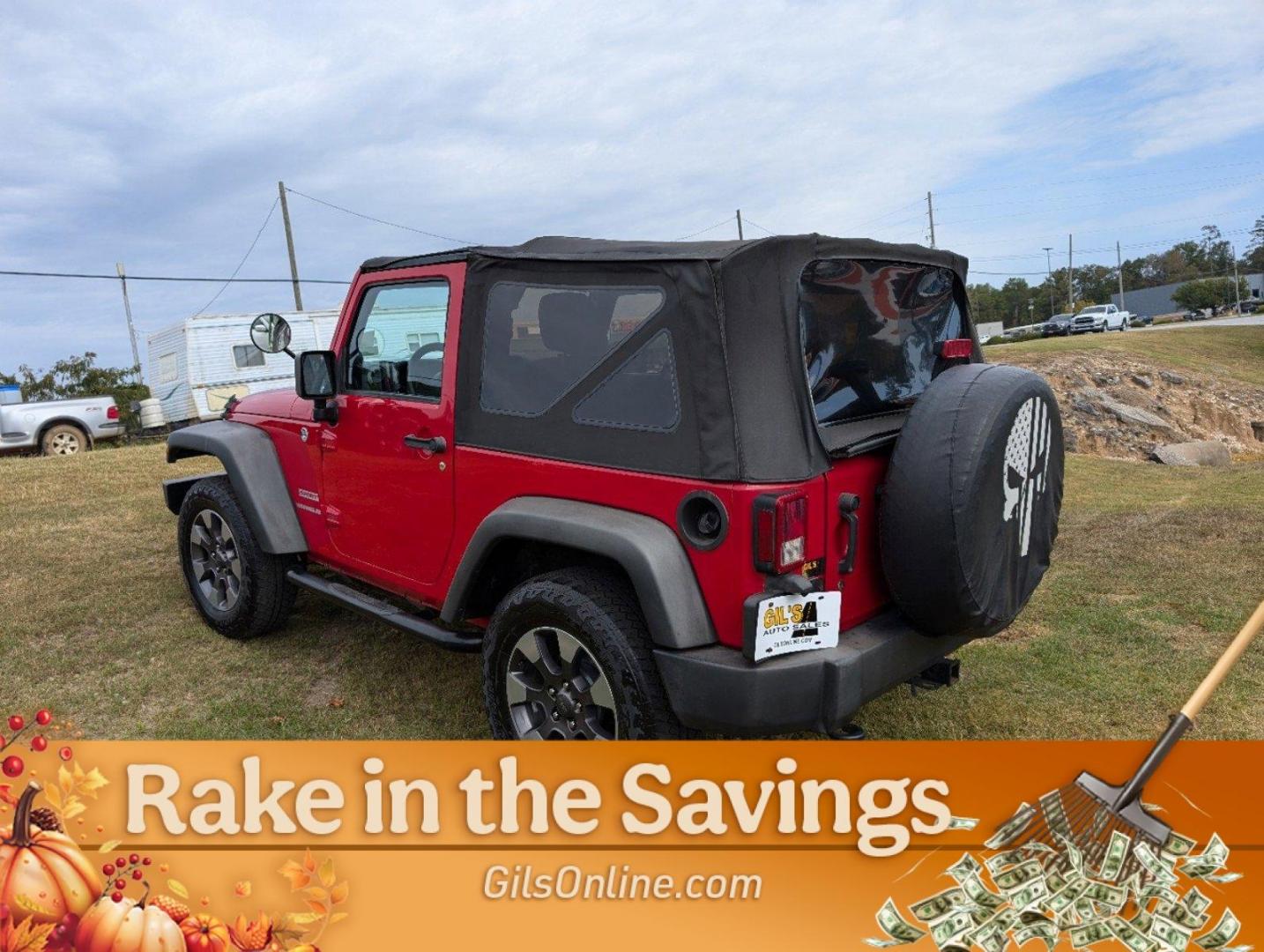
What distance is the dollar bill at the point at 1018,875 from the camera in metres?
2.49

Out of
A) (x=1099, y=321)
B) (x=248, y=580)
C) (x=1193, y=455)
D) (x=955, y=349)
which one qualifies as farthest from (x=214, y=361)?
(x=1099, y=321)

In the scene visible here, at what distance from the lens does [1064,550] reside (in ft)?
21.6

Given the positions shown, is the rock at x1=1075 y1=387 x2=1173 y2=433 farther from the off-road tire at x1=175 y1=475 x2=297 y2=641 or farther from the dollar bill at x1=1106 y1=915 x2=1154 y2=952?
the dollar bill at x1=1106 y1=915 x2=1154 y2=952

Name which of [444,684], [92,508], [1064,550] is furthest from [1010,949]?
[92,508]

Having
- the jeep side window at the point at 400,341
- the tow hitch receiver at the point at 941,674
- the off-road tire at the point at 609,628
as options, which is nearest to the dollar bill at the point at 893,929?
Result: the off-road tire at the point at 609,628

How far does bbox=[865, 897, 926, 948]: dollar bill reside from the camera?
7.84 ft

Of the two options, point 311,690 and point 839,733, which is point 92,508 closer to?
point 311,690

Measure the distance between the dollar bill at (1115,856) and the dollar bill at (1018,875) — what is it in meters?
0.16

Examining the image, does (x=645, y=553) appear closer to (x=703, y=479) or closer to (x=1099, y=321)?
(x=703, y=479)

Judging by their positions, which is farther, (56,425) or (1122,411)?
(1122,411)

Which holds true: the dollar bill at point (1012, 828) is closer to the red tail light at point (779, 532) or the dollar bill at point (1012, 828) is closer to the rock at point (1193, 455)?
the red tail light at point (779, 532)

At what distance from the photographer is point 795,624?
280cm

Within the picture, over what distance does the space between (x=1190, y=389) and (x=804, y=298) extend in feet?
64.8

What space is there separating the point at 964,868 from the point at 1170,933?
50 cm
